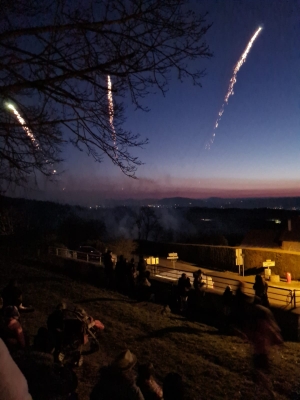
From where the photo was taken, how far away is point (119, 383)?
149 inches

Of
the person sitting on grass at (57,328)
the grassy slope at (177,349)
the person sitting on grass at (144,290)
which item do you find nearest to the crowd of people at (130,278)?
the person sitting on grass at (144,290)

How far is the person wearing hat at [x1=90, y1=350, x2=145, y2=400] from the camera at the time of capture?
3.74 m

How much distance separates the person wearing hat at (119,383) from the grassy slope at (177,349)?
188cm

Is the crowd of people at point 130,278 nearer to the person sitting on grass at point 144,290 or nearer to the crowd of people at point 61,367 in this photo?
the person sitting on grass at point 144,290

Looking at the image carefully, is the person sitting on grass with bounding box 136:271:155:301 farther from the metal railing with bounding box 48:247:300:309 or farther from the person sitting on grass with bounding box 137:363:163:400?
the person sitting on grass with bounding box 137:363:163:400

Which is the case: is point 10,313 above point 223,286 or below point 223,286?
above

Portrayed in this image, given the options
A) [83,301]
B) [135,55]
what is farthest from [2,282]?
[135,55]

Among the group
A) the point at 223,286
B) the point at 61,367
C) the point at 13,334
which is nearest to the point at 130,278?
the point at 13,334

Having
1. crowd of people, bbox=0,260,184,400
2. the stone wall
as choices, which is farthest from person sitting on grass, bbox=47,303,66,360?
the stone wall

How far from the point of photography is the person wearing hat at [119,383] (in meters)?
3.74

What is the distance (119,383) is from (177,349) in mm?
4199

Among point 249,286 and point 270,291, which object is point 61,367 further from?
point 249,286

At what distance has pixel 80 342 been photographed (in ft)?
21.7

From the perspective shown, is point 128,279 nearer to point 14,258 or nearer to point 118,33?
point 118,33
